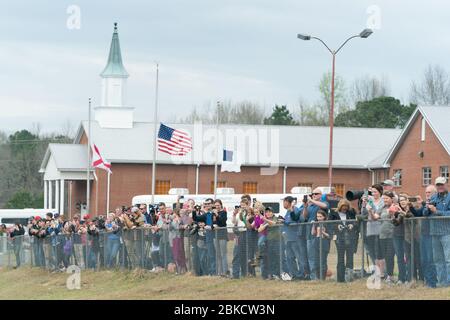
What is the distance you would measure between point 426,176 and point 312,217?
149ft

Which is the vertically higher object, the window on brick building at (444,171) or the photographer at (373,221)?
the window on brick building at (444,171)

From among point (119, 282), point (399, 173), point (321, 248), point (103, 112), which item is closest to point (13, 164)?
point (103, 112)

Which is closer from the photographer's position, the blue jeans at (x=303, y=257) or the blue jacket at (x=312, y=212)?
the blue jeans at (x=303, y=257)

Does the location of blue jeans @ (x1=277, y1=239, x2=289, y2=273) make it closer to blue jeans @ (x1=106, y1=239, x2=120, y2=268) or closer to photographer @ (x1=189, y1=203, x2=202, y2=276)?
photographer @ (x1=189, y1=203, x2=202, y2=276)

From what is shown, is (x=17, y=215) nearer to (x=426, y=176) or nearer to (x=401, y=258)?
(x=426, y=176)

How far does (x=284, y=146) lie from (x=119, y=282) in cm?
5069

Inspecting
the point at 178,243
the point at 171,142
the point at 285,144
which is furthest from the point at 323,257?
the point at 285,144

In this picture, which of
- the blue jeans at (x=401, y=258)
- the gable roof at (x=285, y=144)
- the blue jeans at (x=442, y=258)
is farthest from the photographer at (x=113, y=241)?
the gable roof at (x=285, y=144)

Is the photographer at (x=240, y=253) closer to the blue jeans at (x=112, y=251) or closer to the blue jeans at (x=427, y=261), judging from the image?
the blue jeans at (x=427, y=261)

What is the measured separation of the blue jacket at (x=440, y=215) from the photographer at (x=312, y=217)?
123 inches

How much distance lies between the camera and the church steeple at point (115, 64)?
87.8 m

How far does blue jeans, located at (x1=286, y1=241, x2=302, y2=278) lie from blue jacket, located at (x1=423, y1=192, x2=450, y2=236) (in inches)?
149

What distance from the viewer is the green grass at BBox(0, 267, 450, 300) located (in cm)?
1861
